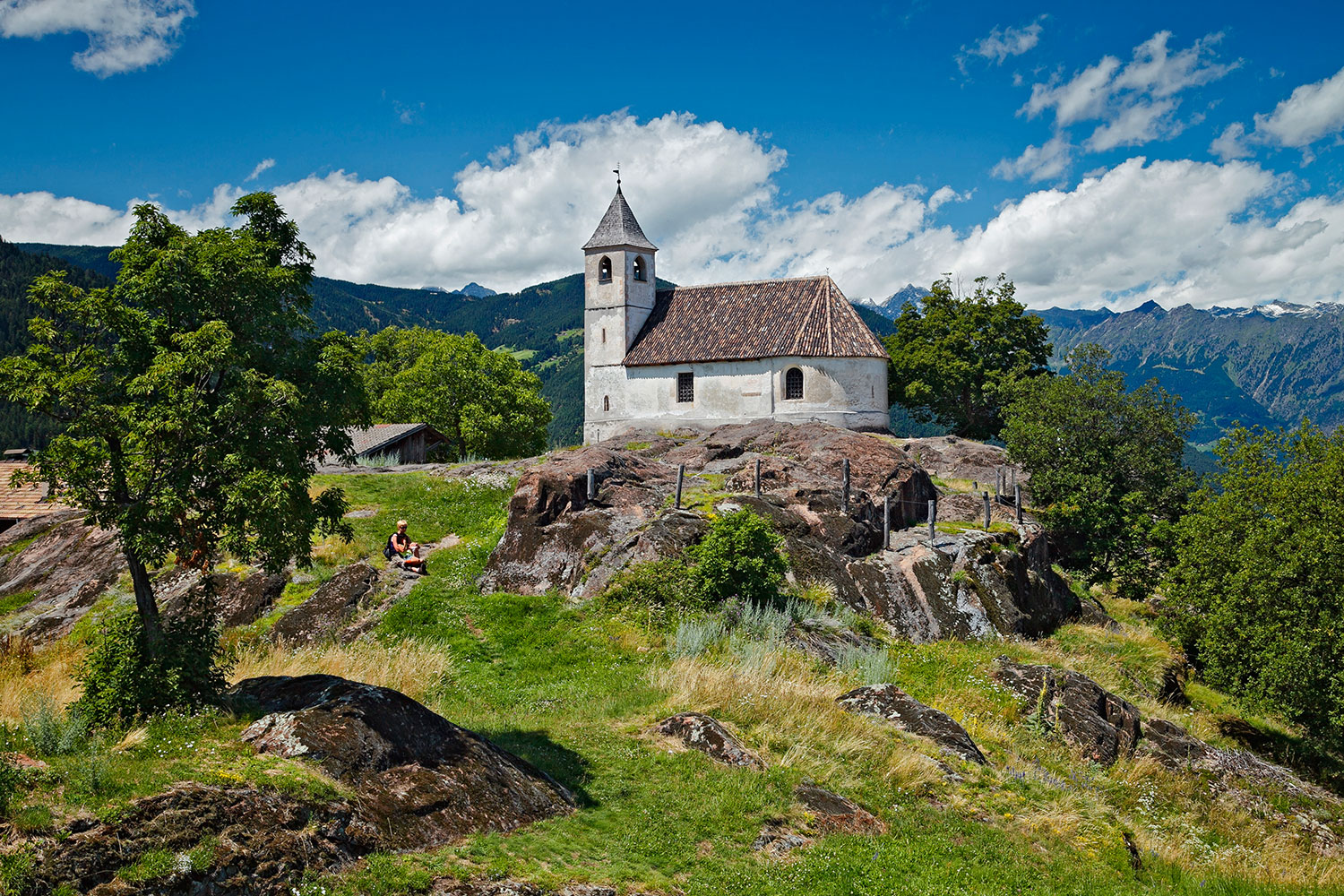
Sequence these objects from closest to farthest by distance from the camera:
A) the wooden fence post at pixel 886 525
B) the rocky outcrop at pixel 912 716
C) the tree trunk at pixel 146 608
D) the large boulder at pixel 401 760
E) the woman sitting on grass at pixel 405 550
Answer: the large boulder at pixel 401 760
the tree trunk at pixel 146 608
the rocky outcrop at pixel 912 716
the woman sitting on grass at pixel 405 550
the wooden fence post at pixel 886 525

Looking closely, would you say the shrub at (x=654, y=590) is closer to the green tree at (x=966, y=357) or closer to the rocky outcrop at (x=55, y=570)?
the rocky outcrop at (x=55, y=570)

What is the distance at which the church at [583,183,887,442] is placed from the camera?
46.4m

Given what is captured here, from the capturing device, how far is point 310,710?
9.43m

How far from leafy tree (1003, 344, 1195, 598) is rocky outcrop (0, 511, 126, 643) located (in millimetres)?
33531

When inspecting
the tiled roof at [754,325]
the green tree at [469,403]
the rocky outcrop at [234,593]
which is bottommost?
the rocky outcrop at [234,593]

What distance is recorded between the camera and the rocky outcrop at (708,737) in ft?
38.6

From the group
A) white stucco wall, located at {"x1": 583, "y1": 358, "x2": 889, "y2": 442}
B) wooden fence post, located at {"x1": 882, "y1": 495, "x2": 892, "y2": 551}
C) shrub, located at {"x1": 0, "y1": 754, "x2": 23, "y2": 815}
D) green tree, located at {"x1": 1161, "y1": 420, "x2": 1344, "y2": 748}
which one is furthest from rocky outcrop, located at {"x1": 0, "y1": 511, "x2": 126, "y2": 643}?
green tree, located at {"x1": 1161, "y1": 420, "x2": 1344, "y2": 748}

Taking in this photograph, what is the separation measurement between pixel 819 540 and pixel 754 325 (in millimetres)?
27273

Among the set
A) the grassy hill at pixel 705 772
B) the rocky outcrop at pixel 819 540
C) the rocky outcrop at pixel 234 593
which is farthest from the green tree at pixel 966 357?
the rocky outcrop at pixel 234 593

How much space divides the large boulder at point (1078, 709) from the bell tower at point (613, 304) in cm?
3541

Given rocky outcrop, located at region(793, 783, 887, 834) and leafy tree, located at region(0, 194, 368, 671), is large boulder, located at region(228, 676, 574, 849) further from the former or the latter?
rocky outcrop, located at region(793, 783, 887, 834)

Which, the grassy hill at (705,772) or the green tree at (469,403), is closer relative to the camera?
the grassy hill at (705,772)

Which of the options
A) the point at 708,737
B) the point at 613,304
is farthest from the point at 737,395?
the point at 708,737

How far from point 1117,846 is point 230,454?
39.6ft
